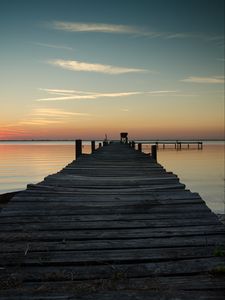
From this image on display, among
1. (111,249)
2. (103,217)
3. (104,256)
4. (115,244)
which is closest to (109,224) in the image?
(103,217)

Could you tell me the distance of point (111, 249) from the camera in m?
3.66

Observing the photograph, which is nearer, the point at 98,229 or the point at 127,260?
the point at 127,260

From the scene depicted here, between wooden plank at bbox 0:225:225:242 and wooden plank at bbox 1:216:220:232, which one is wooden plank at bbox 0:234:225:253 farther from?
wooden plank at bbox 1:216:220:232

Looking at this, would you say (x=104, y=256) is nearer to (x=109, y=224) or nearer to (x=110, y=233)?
(x=110, y=233)

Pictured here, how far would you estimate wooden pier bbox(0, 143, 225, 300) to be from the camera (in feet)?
9.12

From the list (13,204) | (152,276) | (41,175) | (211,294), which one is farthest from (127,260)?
(41,175)

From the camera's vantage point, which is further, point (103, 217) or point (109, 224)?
point (103, 217)

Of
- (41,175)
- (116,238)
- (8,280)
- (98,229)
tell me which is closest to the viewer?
(8,280)

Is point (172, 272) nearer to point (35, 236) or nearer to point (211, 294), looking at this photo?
point (211, 294)

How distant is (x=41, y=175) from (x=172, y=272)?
36769 mm

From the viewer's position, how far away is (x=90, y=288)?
2797 millimetres

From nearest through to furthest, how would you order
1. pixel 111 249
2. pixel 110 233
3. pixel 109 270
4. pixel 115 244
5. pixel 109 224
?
pixel 109 270 < pixel 111 249 < pixel 115 244 < pixel 110 233 < pixel 109 224

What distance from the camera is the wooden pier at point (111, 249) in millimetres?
2779

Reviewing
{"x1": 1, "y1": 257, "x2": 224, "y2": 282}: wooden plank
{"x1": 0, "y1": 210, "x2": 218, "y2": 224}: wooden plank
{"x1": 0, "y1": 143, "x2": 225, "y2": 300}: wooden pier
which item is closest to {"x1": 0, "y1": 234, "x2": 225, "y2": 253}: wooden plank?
{"x1": 0, "y1": 143, "x2": 225, "y2": 300}: wooden pier
